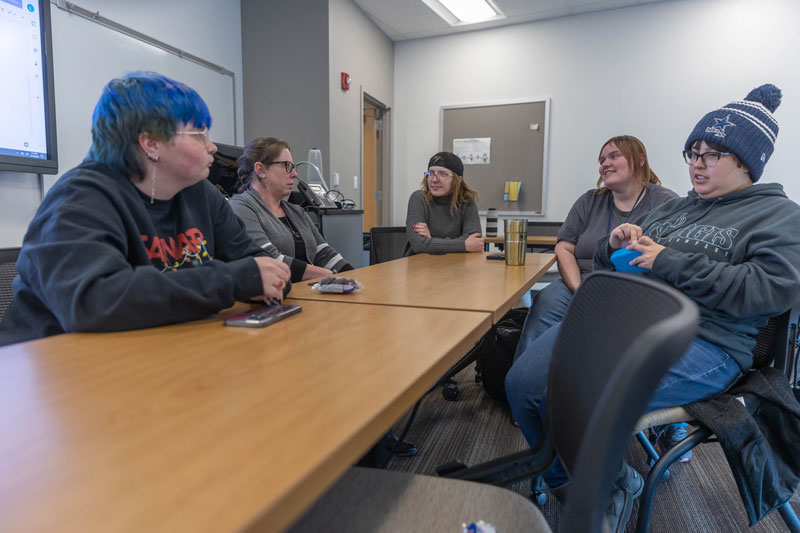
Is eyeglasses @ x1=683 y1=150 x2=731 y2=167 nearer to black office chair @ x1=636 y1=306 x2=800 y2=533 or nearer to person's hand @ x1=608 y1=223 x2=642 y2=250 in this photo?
person's hand @ x1=608 y1=223 x2=642 y2=250

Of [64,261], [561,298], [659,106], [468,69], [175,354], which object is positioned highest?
[468,69]

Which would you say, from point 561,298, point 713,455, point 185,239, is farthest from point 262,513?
point 713,455

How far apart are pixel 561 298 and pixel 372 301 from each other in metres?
1.04

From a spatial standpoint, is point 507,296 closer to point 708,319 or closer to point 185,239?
point 708,319

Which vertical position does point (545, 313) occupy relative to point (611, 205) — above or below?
below

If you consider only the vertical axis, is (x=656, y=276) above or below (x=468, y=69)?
below

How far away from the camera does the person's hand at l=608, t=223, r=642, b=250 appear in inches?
55.4

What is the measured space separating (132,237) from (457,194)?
1930 millimetres

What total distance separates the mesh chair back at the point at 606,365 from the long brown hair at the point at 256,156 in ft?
5.61

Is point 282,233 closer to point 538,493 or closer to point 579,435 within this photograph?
point 538,493

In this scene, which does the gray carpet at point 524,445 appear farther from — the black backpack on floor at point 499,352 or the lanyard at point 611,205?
the lanyard at point 611,205

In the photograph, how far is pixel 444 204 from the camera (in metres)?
2.64

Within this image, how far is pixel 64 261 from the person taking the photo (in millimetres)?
777

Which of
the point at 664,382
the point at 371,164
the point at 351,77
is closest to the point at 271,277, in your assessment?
the point at 664,382
